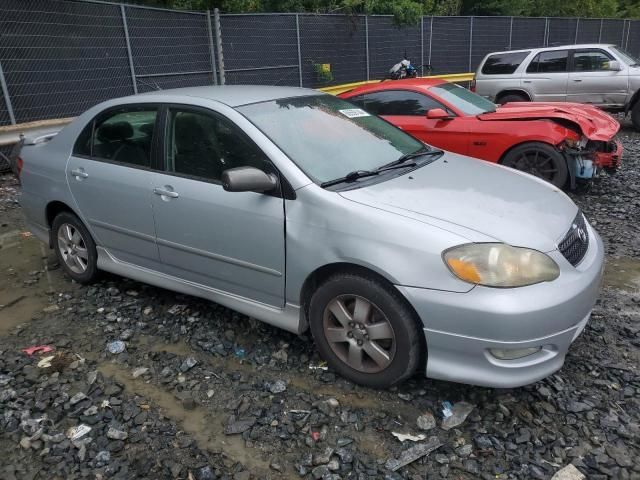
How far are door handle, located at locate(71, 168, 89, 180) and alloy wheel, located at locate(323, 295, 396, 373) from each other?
2.27 meters

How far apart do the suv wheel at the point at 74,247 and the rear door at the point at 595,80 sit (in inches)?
395

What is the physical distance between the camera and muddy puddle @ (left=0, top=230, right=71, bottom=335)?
13.3ft

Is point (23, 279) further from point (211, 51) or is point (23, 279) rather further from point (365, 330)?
point (211, 51)

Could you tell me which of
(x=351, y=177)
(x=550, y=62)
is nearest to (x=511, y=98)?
(x=550, y=62)

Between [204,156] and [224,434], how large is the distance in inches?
66.3

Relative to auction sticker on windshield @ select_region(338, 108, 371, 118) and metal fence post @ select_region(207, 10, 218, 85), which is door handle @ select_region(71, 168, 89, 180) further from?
metal fence post @ select_region(207, 10, 218, 85)

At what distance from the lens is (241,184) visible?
2873 millimetres

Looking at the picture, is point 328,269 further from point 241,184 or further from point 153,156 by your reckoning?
point 153,156

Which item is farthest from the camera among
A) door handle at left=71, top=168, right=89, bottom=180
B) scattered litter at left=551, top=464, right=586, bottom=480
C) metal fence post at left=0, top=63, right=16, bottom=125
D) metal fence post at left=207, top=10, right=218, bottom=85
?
metal fence post at left=207, top=10, right=218, bottom=85

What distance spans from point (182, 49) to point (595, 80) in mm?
8068

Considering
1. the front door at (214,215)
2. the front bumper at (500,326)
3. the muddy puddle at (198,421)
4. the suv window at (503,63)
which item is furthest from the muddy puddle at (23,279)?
the suv window at (503,63)

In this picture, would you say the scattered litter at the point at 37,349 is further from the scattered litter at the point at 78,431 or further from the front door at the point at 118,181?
the scattered litter at the point at 78,431

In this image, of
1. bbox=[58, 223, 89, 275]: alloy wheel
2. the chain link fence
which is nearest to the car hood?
bbox=[58, 223, 89, 275]: alloy wheel

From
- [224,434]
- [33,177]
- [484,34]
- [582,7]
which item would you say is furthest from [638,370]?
[582,7]
